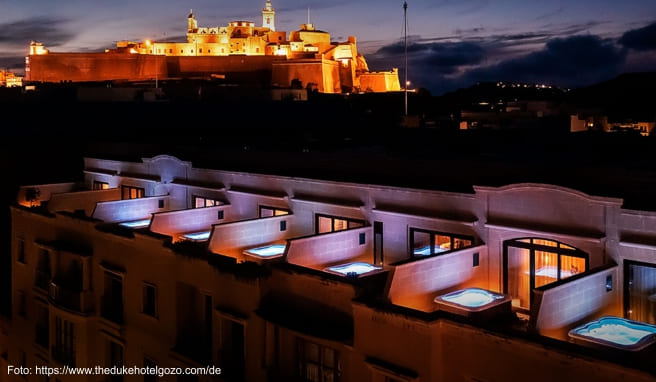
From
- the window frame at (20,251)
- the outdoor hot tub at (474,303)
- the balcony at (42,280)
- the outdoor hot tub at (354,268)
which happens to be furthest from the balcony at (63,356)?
the outdoor hot tub at (474,303)

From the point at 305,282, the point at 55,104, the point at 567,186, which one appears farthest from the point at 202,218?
the point at 55,104

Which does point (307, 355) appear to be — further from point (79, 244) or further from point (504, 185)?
point (79, 244)

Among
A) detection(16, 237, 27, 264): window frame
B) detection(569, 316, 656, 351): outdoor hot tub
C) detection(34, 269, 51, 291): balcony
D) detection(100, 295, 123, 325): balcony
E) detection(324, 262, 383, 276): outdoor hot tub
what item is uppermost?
detection(324, 262, 383, 276): outdoor hot tub

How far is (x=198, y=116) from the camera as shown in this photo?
140 ft

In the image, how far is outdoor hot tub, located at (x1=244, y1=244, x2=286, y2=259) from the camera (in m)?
15.5

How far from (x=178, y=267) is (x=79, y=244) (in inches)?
205

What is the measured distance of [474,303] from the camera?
11.6 meters

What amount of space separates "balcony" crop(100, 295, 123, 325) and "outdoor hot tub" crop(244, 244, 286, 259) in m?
4.42

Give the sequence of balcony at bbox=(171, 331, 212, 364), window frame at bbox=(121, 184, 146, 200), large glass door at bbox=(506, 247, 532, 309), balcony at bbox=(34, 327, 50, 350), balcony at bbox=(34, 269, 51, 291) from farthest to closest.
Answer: window frame at bbox=(121, 184, 146, 200), balcony at bbox=(34, 327, 50, 350), balcony at bbox=(34, 269, 51, 291), balcony at bbox=(171, 331, 212, 364), large glass door at bbox=(506, 247, 532, 309)

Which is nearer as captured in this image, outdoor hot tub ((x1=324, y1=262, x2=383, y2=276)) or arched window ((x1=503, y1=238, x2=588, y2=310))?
arched window ((x1=503, y1=238, x2=588, y2=310))

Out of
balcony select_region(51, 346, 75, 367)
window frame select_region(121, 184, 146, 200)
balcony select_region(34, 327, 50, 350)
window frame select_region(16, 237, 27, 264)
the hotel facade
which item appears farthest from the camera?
window frame select_region(121, 184, 146, 200)

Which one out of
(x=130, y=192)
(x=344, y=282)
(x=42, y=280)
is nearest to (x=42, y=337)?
(x=42, y=280)

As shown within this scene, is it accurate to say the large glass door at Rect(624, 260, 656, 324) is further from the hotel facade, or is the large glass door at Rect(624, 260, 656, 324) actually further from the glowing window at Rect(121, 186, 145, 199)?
the glowing window at Rect(121, 186, 145, 199)

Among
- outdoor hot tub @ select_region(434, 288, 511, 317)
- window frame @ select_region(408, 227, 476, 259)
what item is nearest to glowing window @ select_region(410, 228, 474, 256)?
window frame @ select_region(408, 227, 476, 259)
